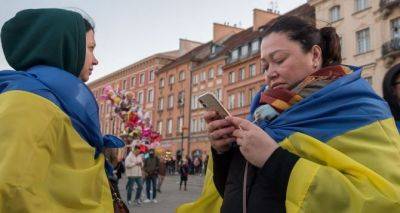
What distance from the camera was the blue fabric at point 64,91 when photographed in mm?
1615

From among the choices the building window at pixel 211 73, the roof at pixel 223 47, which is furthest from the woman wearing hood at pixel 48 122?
the building window at pixel 211 73

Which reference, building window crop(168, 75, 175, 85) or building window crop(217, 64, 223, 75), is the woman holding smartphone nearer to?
building window crop(217, 64, 223, 75)

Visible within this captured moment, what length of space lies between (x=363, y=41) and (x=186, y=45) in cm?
3360

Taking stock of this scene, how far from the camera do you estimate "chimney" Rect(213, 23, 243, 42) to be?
162ft

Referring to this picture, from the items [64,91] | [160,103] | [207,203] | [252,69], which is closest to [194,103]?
[160,103]

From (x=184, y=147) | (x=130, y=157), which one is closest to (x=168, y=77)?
(x=184, y=147)

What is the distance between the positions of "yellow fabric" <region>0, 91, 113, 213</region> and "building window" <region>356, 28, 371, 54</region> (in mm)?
27380

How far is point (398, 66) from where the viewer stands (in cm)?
299

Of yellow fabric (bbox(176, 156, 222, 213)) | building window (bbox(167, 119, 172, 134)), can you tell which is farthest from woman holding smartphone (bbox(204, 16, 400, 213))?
building window (bbox(167, 119, 172, 134))

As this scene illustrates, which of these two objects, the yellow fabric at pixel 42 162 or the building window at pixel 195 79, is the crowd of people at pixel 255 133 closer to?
the yellow fabric at pixel 42 162

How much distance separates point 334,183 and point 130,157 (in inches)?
456

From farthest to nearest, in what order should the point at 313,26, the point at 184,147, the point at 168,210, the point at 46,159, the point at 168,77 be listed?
the point at 168,77 < the point at 184,147 < the point at 168,210 < the point at 313,26 < the point at 46,159

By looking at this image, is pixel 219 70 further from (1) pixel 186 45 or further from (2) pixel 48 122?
(2) pixel 48 122

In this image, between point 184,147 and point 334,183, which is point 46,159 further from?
point 184,147
